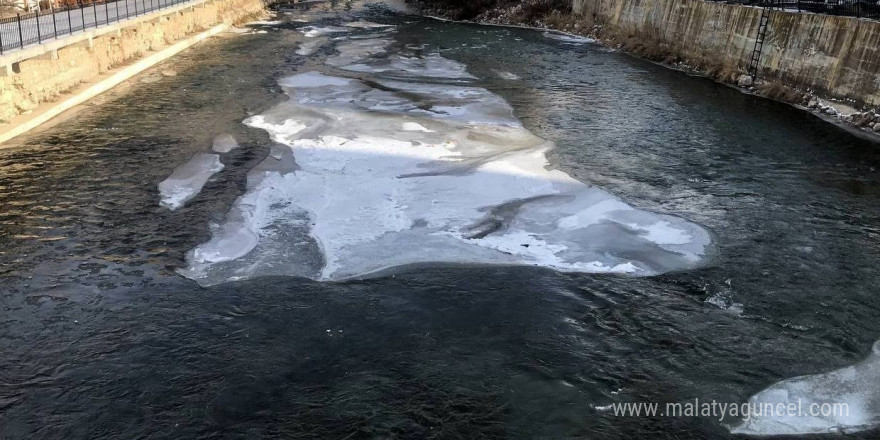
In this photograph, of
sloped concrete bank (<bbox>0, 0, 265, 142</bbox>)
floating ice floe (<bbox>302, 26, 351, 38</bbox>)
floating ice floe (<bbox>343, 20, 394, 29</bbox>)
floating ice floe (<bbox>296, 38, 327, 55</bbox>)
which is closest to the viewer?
sloped concrete bank (<bbox>0, 0, 265, 142</bbox>)

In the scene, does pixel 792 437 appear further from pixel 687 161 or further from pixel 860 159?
pixel 860 159

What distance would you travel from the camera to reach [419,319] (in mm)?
9289

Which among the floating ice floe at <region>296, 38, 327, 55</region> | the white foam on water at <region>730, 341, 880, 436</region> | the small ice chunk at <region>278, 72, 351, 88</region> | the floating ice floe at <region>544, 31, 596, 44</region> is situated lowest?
the floating ice floe at <region>296, 38, 327, 55</region>

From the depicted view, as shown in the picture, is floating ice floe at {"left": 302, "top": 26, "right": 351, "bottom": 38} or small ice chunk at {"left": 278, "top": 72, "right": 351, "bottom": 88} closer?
small ice chunk at {"left": 278, "top": 72, "right": 351, "bottom": 88}

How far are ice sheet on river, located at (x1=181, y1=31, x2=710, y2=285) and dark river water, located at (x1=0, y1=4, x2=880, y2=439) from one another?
Result: 1.34 feet

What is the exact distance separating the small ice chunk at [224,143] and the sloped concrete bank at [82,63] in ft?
15.7

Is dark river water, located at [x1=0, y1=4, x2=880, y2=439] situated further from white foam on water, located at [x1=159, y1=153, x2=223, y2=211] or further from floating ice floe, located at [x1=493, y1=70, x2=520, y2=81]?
floating ice floe, located at [x1=493, y1=70, x2=520, y2=81]

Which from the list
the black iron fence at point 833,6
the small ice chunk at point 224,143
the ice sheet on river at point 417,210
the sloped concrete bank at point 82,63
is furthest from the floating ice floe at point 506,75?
the sloped concrete bank at point 82,63

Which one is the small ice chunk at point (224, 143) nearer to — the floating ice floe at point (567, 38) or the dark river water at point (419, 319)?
the dark river water at point (419, 319)

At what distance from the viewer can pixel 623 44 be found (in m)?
32.6

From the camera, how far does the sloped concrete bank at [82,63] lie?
18.0m

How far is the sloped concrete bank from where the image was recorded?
59.0 ft

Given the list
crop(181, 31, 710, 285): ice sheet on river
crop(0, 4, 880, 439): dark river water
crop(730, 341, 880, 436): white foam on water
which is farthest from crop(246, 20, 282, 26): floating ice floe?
crop(730, 341, 880, 436): white foam on water

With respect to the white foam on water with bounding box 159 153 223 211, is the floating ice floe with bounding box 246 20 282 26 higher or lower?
lower
